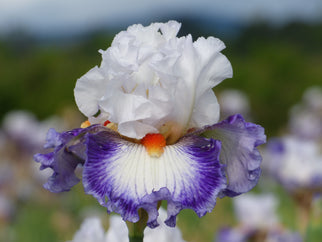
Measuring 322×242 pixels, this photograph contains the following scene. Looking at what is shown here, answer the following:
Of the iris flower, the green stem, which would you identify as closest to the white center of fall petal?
the iris flower

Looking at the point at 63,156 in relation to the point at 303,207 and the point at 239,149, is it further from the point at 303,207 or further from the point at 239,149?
the point at 303,207

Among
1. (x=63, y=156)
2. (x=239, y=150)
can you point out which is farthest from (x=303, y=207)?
(x=63, y=156)

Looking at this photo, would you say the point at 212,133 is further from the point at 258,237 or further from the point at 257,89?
the point at 257,89

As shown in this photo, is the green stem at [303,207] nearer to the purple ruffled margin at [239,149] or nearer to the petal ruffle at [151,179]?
the purple ruffled margin at [239,149]

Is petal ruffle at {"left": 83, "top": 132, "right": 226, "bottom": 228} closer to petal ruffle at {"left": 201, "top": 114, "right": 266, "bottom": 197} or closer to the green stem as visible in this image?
petal ruffle at {"left": 201, "top": 114, "right": 266, "bottom": 197}

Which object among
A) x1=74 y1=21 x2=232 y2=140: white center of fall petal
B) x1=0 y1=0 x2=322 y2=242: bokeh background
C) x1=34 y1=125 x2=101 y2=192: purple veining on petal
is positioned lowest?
x1=0 y1=0 x2=322 y2=242: bokeh background

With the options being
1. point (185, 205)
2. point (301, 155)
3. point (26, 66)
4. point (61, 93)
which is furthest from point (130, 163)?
point (26, 66)

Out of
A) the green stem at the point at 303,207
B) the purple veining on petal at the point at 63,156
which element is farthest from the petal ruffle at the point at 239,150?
the green stem at the point at 303,207

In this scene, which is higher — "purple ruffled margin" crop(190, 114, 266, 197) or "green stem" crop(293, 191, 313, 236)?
"purple ruffled margin" crop(190, 114, 266, 197)

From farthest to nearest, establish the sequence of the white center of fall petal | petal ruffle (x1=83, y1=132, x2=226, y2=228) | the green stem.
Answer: the green stem → the white center of fall petal → petal ruffle (x1=83, y1=132, x2=226, y2=228)
